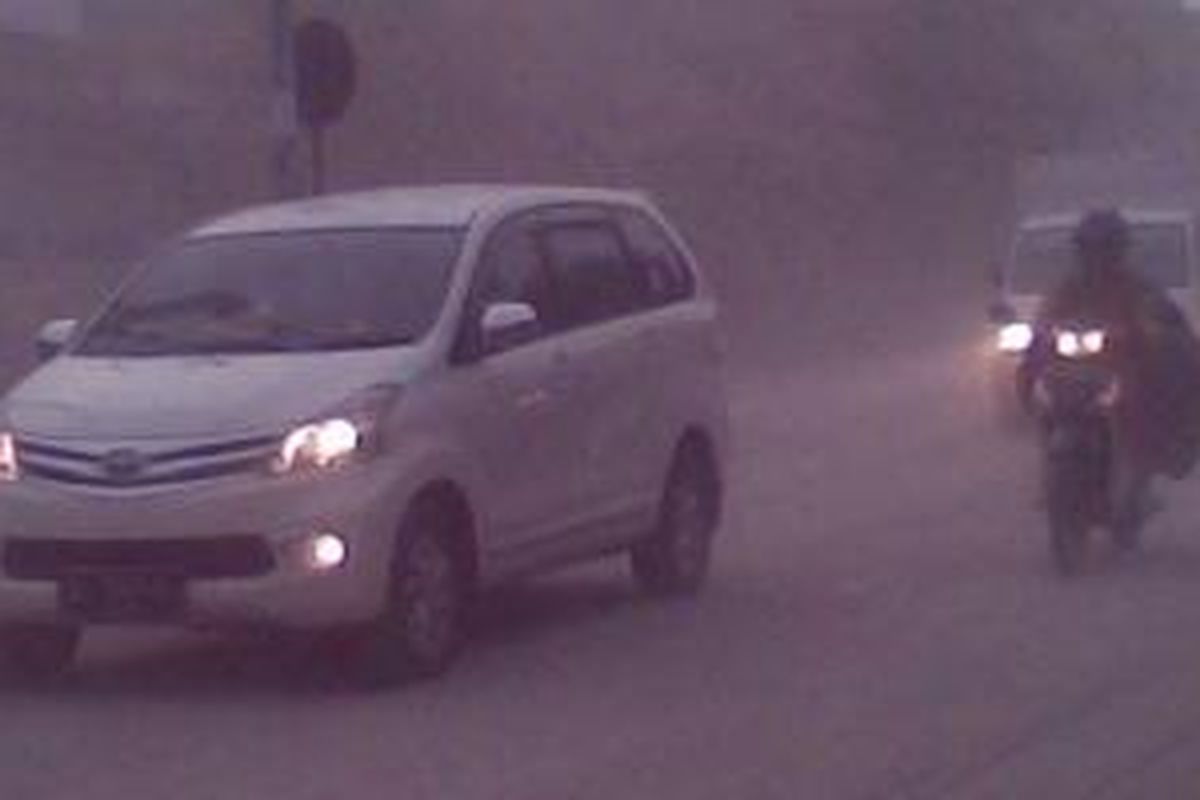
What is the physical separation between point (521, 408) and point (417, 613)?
128cm

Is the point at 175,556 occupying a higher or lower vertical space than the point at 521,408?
lower

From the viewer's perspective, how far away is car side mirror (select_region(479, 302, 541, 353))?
1398 cm

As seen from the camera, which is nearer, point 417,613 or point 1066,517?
point 417,613

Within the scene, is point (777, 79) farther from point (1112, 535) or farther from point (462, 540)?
point (462, 540)

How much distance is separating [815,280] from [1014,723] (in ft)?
103

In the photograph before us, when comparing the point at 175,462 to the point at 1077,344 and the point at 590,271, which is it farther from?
the point at 1077,344

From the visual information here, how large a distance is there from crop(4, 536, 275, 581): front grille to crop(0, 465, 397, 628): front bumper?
0.01 meters

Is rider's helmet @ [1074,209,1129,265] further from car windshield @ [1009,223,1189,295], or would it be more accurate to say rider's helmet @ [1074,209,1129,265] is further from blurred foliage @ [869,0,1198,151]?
blurred foliage @ [869,0,1198,151]

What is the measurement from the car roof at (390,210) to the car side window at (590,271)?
0.59 ft

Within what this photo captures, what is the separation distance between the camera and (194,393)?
13.2 meters

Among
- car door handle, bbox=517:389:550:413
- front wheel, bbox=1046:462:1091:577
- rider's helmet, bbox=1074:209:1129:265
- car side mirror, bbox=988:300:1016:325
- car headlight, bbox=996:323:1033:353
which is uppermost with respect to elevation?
Answer: rider's helmet, bbox=1074:209:1129:265

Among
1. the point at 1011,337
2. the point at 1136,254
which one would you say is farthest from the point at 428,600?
the point at 1136,254

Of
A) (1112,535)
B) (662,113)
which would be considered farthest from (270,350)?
(662,113)

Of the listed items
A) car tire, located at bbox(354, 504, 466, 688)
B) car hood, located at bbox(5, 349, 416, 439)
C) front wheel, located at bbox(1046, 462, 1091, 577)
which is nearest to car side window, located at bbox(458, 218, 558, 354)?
car hood, located at bbox(5, 349, 416, 439)
